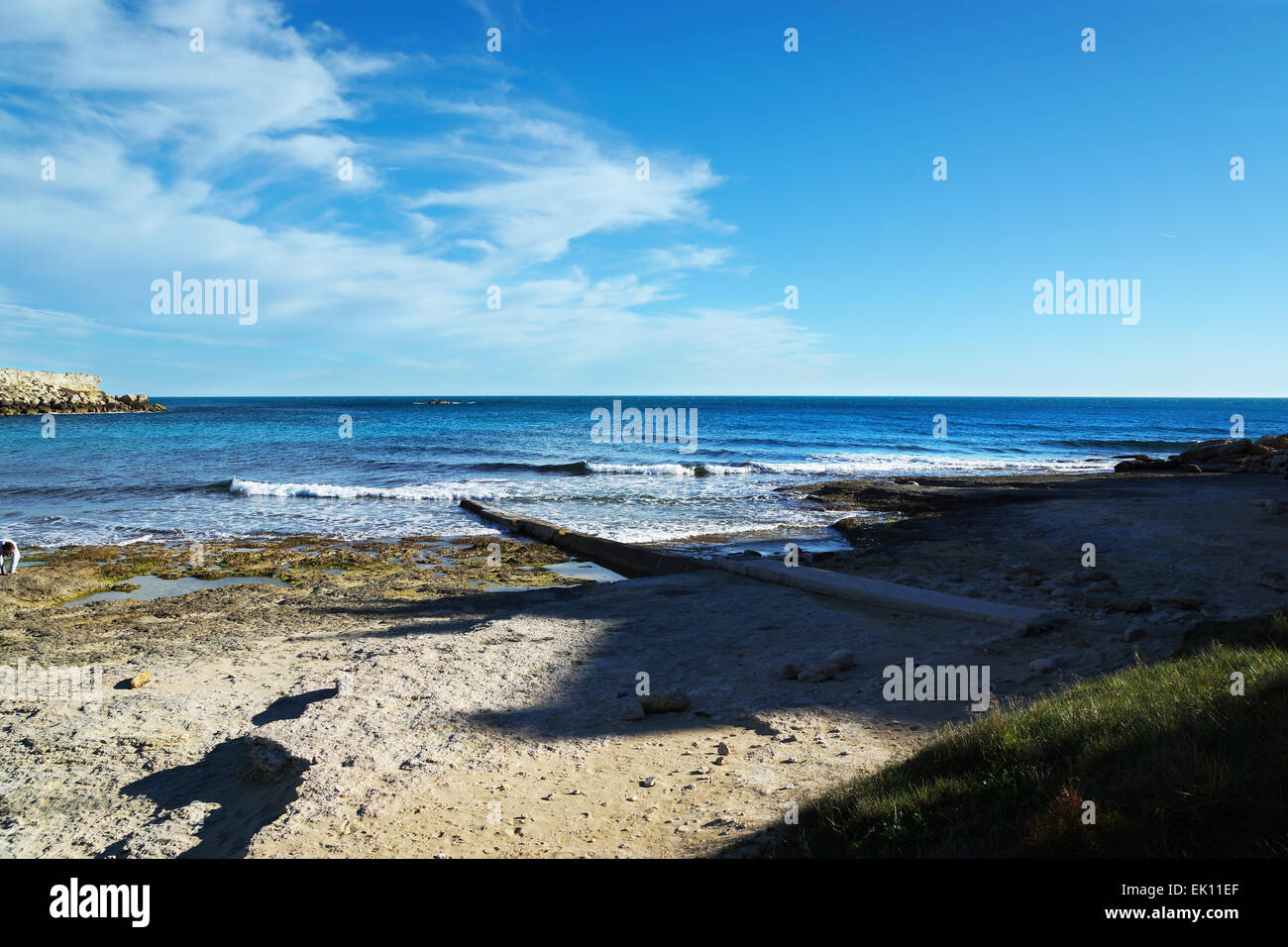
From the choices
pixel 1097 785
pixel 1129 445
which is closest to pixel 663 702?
pixel 1097 785

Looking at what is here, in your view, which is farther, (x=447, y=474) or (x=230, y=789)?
(x=447, y=474)

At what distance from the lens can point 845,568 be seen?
11.7 metres

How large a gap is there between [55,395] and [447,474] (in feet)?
231

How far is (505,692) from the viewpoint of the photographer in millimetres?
6258

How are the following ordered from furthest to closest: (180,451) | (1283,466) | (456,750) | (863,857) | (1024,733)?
(180,451)
(1283,466)
(456,750)
(1024,733)
(863,857)

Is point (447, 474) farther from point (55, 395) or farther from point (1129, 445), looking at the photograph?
point (55, 395)

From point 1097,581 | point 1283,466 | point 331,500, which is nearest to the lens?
point 1097,581

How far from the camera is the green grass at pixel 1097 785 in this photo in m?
2.74

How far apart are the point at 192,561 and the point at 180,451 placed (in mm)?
26260

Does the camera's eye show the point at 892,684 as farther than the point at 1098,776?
Yes

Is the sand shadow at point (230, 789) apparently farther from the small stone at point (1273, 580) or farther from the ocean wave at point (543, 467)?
the ocean wave at point (543, 467)

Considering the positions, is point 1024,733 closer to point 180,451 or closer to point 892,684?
point 892,684
